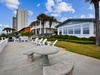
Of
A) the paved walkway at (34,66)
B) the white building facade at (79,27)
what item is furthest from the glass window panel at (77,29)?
the paved walkway at (34,66)

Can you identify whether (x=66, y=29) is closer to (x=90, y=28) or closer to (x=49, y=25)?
(x=90, y=28)

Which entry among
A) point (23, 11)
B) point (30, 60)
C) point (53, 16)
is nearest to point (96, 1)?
point (30, 60)

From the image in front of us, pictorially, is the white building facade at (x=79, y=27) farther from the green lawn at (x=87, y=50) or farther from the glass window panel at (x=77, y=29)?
the green lawn at (x=87, y=50)

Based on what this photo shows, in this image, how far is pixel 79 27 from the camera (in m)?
18.7

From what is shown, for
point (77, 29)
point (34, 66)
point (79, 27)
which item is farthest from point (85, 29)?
point (34, 66)

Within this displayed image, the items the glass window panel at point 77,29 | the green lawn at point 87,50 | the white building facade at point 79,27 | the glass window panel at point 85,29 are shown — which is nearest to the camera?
the green lawn at point 87,50

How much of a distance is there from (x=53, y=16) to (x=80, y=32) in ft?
58.2

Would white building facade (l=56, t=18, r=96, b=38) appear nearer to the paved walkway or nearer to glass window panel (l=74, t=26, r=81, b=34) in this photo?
glass window panel (l=74, t=26, r=81, b=34)

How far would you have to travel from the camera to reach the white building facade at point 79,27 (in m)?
16.3

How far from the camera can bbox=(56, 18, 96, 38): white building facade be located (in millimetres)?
16281

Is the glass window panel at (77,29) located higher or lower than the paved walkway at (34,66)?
higher

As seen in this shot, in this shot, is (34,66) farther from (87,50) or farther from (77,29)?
(77,29)

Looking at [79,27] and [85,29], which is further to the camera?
[79,27]

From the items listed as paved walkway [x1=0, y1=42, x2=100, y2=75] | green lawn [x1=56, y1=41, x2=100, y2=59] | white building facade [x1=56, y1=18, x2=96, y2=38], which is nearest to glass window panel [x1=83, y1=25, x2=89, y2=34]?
white building facade [x1=56, y1=18, x2=96, y2=38]
